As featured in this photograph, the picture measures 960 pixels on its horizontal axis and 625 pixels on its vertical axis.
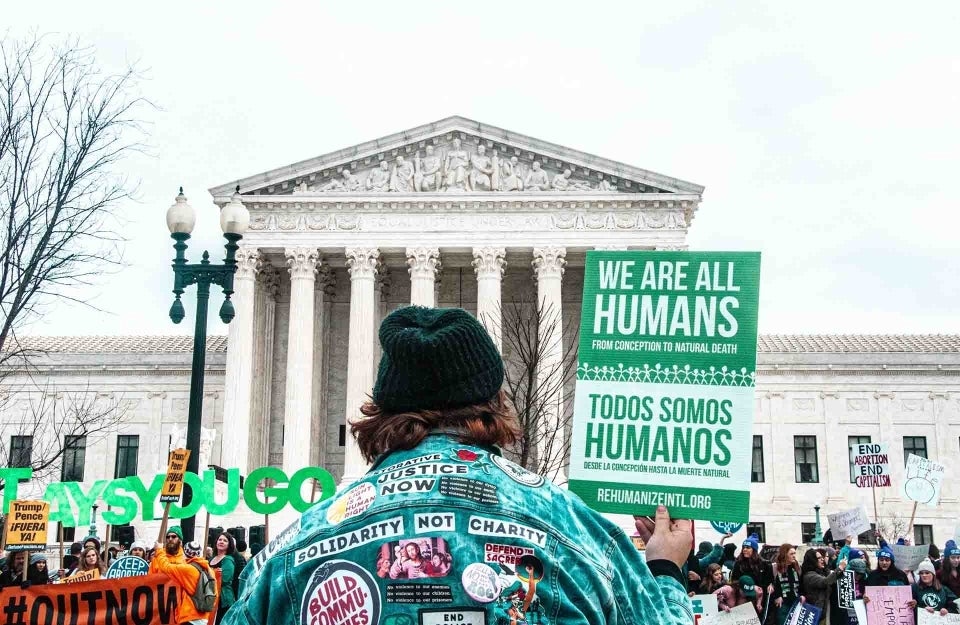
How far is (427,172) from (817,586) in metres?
34.3

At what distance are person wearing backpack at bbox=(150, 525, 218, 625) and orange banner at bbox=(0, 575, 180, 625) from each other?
0.26m

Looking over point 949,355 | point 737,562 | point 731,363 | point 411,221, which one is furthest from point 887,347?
point 731,363

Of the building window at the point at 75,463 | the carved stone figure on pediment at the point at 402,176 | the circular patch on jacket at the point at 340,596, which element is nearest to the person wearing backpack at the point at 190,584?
the circular patch on jacket at the point at 340,596

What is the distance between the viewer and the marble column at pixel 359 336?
4259 centimetres

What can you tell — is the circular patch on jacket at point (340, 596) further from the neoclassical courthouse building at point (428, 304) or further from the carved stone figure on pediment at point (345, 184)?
the carved stone figure on pediment at point (345, 184)

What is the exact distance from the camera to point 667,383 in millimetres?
4660

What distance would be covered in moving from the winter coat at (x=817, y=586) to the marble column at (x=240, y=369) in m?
31.9

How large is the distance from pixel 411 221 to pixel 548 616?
42189 mm

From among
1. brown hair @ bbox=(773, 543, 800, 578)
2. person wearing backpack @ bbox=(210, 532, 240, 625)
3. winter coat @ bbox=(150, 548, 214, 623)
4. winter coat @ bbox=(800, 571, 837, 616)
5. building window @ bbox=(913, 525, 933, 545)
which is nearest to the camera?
winter coat @ bbox=(150, 548, 214, 623)

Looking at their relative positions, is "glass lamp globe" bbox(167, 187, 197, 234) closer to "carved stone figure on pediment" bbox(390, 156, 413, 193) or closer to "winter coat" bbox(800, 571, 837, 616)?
"winter coat" bbox(800, 571, 837, 616)

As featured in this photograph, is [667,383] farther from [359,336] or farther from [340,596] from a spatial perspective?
[359,336]

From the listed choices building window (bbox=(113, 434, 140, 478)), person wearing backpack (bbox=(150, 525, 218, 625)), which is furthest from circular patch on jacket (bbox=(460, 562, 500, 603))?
building window (bbox=(113, 434, 140, 478))

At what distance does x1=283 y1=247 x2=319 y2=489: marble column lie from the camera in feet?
138

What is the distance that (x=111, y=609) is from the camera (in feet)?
31.8
